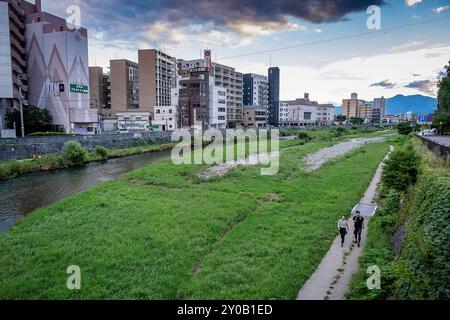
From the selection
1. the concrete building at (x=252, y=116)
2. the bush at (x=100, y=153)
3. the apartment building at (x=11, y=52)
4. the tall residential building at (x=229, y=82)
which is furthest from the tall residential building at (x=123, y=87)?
the bush at (x=100, y=153)

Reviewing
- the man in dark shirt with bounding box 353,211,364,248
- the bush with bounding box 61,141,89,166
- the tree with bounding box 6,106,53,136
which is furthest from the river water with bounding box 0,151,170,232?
the tree with bounding box 6,106,53,136

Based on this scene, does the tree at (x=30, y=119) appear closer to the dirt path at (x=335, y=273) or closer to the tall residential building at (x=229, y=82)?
the tall residential building at (x=229, y=82)

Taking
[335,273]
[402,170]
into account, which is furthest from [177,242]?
[402,170]

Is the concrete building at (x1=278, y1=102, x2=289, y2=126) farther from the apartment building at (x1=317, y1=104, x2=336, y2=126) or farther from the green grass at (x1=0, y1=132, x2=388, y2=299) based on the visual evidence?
the green grass at (x1=0, y1=132, x2=388, y2=299)

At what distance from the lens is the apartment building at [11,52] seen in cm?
5875

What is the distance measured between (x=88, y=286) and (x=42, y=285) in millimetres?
1612

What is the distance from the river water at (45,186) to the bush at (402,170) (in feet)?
75.2

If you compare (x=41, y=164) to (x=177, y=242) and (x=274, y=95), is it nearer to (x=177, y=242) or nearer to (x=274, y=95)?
(x=177, y=242)

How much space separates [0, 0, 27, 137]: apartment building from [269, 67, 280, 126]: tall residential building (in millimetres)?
94011

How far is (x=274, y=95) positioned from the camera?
144 m

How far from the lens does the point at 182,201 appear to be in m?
21.4
